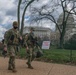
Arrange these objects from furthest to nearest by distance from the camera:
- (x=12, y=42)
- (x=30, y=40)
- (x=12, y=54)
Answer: (x=30, y=40)
(x=12, y=42)
(x=12, y=54)

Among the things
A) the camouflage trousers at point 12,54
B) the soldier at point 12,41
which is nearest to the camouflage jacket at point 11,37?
the soldier at point 12,41

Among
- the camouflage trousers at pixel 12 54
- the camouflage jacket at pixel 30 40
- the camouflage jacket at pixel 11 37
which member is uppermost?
the camouflage jacket at pixel 11 37

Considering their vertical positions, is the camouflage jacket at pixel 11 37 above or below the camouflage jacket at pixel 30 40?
above

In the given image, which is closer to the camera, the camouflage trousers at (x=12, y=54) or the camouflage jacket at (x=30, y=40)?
the camouflage trousers at (x=12, y=54)

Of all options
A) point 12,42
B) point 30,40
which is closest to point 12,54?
point 12,42

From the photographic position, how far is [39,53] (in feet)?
43.3

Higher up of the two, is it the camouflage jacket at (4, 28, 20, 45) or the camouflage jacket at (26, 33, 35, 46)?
the camouflage jacket at (4, 28, 20, 45)

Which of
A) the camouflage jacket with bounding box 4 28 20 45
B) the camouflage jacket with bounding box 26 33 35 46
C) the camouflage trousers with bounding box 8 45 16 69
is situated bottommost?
the camouflage trousers with bounding box 8 45 16 69

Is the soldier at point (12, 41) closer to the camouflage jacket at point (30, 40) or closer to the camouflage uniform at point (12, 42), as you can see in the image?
the camouflage uniform at point (12, 42)

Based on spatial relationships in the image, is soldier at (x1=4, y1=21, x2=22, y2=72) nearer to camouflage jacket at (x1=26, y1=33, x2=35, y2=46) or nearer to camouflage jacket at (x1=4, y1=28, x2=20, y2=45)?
camouflage jacket at (x1=4, y1=28, x2=20, y2=45)

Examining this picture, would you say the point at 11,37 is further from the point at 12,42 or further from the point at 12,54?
the point at 12,54

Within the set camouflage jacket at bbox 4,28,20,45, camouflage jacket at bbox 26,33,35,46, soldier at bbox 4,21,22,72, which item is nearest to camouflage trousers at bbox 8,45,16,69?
soldier at bbox 4,21,22,72

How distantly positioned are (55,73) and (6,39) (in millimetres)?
2458

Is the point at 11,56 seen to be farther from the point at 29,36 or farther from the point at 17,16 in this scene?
the point at 17,16
